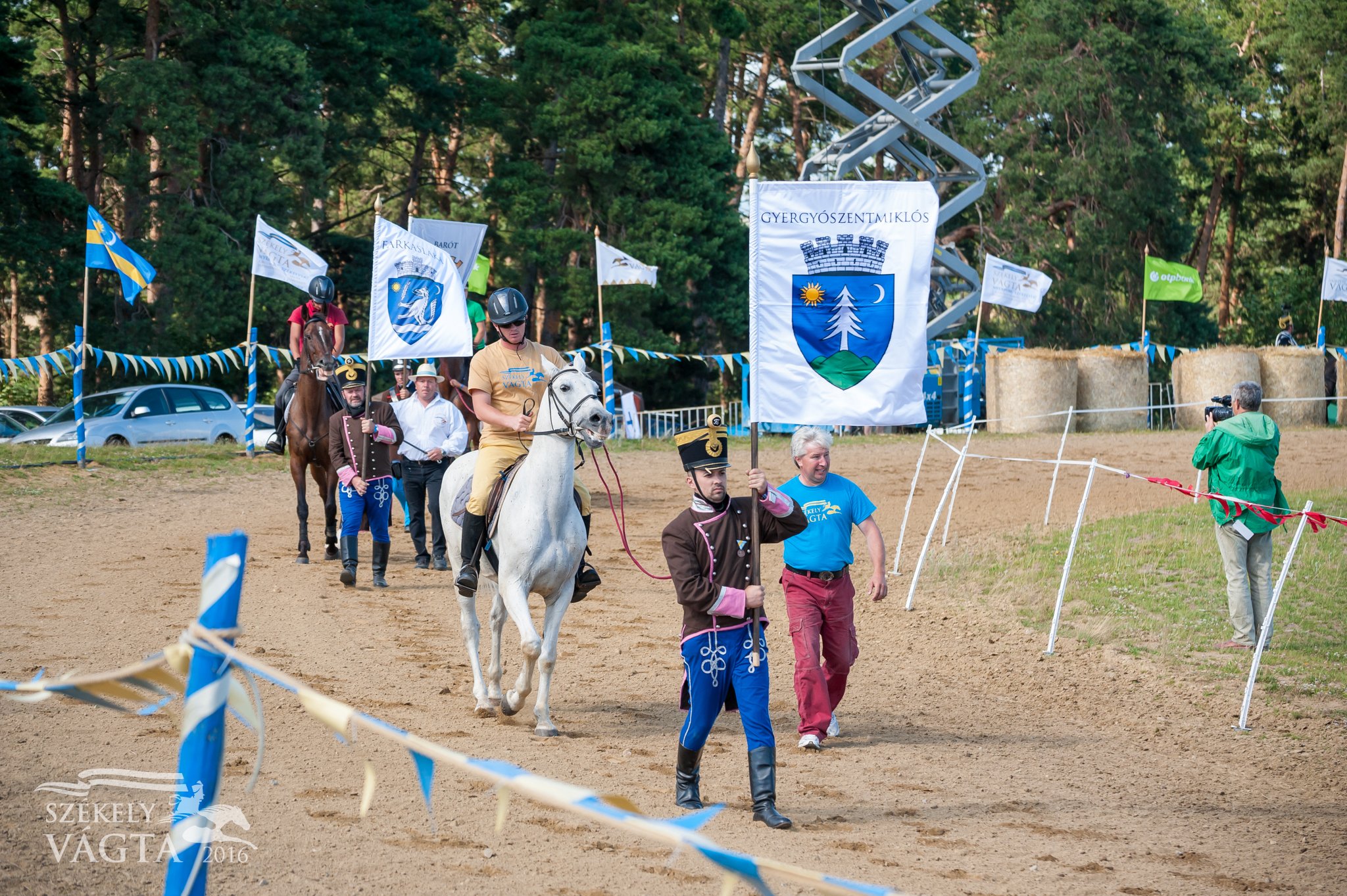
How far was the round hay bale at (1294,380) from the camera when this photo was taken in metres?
27.2

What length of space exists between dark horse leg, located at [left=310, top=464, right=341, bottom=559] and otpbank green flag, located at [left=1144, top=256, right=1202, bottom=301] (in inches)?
830

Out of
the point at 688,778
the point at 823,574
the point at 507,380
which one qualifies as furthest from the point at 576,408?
the point at 688,778

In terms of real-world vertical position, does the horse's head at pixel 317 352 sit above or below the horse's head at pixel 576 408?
above

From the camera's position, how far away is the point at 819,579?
7.41m

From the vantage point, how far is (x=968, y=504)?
17.1 metres

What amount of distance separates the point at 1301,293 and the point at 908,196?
42899 millimetres

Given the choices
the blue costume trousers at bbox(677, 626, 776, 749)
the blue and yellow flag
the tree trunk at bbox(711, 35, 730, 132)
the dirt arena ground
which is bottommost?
the dirt arena ground

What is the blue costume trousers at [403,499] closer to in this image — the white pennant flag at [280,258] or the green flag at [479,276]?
the white pennant flag at [280,258]

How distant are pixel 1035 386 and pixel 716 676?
22.2 meters

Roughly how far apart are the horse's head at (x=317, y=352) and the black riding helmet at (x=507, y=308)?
6.07m

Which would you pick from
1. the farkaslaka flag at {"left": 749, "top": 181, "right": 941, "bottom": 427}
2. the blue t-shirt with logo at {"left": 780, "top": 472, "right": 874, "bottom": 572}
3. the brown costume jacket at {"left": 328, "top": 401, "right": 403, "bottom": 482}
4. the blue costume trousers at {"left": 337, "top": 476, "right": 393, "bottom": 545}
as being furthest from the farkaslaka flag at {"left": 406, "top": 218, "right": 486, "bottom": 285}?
the farkaslaka flag at {"left": 749, "top": 181, "right": 941, "bottom": 427}

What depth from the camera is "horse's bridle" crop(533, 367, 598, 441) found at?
23.4 feet

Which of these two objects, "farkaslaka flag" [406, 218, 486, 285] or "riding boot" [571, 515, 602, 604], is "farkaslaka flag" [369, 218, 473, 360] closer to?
"riding boot" [571, 515, 602, 604]

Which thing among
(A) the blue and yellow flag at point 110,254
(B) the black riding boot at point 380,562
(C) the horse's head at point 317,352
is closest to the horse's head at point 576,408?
(B) the black riding boot at point 380,562
